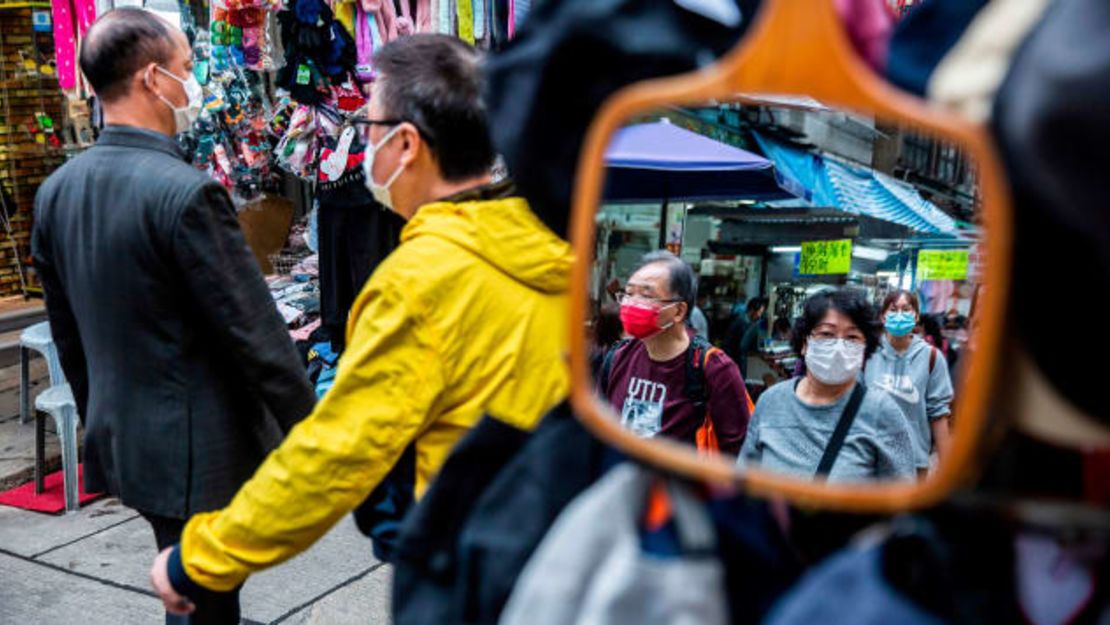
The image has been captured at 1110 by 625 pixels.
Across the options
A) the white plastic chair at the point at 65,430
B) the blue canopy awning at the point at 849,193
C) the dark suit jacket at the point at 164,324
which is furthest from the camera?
the blue canopy awning at the point at 849,193

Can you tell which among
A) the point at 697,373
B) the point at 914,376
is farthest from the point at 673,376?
the point at 914,376

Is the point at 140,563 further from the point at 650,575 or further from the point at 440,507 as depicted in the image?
the point at 650,575

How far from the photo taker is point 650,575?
29.1 inches

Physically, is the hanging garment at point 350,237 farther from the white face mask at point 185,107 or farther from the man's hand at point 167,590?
the man's hand at point 167,590

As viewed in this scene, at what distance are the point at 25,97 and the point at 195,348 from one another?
723 centimetres

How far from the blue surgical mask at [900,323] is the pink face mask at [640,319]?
73.1 inches

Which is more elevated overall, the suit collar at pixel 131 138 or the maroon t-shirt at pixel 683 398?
the suit collar at pixel 131 138

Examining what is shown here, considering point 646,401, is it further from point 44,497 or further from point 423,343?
point 44,497

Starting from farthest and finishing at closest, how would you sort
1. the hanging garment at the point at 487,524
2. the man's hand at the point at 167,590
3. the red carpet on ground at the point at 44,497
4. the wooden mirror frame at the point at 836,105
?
the red carpet on ground at the point at 44,497 < the man's hand at the point at 167,590 < the hanging garment at the point at 487,524 < the wooden mirror frame at the point at 836,105

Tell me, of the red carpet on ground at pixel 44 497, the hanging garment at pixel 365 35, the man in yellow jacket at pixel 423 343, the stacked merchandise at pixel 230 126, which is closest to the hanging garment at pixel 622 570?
the man in yellow jacket at pixel 423 343

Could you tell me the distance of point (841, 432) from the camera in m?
3.11

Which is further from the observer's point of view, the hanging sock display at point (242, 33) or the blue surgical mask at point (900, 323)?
the hanging sock display at point (242, 33)

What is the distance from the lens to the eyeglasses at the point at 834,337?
11.1 feet

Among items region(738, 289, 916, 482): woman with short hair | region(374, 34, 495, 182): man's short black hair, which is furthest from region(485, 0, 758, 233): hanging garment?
region(738, 289, 916, 482): woman with short hair
